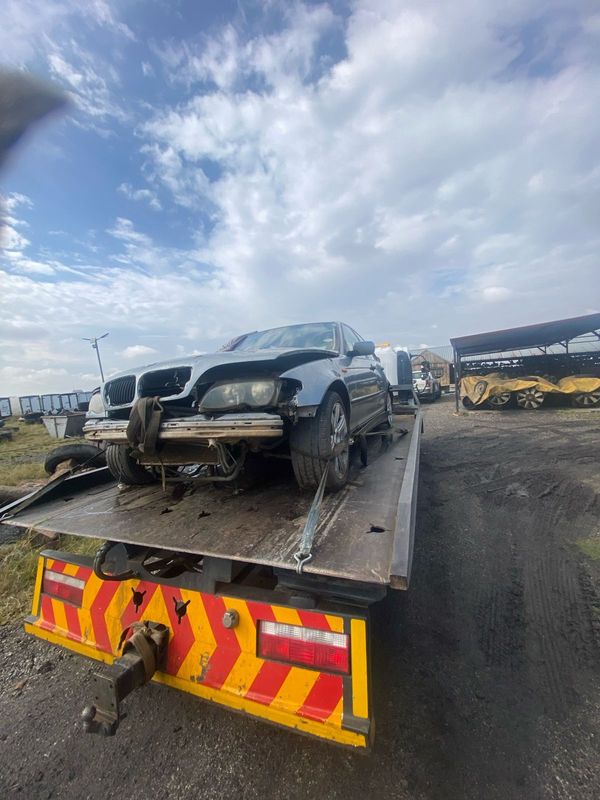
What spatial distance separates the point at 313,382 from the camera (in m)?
2.34

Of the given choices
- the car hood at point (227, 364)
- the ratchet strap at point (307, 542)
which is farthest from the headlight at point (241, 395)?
the ratchet strap at point (307, 542)

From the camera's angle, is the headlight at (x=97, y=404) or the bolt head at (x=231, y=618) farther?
the headlight at (x=97, y=404)

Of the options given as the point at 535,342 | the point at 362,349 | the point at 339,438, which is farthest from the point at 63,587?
the point at 535,342

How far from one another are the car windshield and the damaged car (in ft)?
2.51

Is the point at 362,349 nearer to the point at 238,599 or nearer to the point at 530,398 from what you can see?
the point at 238,599

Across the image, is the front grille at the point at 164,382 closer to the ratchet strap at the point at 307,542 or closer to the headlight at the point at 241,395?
the headlight at the point at 241,395

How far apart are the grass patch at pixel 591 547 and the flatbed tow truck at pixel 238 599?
6.46 feet

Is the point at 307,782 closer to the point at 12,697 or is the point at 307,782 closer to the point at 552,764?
the point at 552,764

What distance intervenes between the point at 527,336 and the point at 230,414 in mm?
15325

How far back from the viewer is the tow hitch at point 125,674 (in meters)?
1.44

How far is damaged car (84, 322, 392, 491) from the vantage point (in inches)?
81.7

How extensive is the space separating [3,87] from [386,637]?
377 centimetres

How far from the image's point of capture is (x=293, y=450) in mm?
2316

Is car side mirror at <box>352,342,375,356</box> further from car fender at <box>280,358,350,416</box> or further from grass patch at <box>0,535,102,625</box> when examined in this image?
grass patch at <box>0,535,102,625</box>
